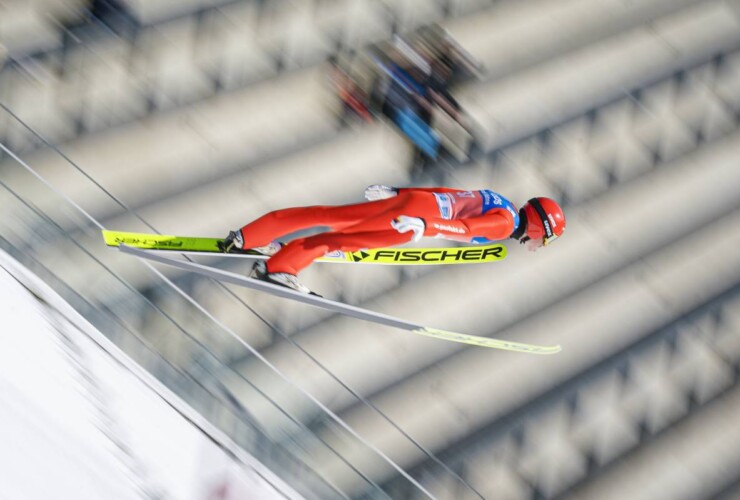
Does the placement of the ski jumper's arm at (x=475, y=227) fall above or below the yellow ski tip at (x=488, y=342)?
above

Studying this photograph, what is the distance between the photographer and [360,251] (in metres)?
5.83

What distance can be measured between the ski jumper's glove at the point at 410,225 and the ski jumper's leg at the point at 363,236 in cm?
13

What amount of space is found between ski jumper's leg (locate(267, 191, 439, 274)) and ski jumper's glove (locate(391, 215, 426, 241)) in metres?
0.13

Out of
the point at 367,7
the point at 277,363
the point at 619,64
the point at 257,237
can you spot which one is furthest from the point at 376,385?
the point at 619,64

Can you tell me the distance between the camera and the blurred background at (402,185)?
500 cm

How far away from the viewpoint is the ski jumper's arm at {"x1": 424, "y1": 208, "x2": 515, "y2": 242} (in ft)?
18.0

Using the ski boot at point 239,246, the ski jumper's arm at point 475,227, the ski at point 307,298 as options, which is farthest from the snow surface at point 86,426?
the ski jumper's arm at point 475,227

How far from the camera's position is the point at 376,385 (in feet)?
20.2

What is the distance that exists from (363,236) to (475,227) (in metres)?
0.66

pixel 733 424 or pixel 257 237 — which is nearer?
pixel 257 237

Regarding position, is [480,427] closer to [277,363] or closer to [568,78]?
[277,363]

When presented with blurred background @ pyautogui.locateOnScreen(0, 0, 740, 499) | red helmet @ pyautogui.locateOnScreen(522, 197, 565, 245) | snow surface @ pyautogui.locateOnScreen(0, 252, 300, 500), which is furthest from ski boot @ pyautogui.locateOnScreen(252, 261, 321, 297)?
red helmet @ pyautogui.locateOnScreen(522, 197, 565, 245)

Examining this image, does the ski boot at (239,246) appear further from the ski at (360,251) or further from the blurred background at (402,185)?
the blurred background at (402,185)

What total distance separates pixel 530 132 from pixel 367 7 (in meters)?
1.54
